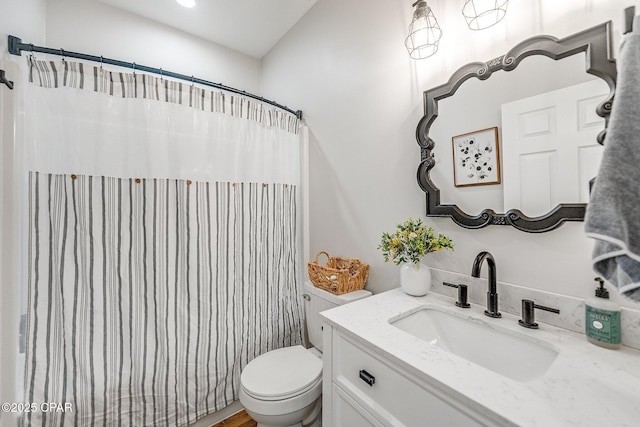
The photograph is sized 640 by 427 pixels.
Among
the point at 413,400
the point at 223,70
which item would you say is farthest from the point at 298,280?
the point at 223,70

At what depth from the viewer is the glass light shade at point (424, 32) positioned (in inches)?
44.1

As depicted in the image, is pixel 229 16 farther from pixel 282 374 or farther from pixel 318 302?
pixel 282 374

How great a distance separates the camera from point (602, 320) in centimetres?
73

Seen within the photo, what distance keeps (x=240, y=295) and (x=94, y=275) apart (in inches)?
29.3

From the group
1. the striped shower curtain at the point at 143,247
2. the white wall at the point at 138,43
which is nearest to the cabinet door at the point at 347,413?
the striped shower curtain at the point at 143,247

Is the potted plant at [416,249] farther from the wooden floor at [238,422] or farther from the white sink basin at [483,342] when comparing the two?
the wooden floor at [238,422]

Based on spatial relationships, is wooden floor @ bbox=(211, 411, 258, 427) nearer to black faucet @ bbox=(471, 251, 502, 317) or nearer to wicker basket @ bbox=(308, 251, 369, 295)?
wicker basket @ bbox=(308, 251, 369, 295)

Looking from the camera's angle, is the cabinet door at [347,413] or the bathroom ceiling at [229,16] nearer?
the cabinet door at [347,413]

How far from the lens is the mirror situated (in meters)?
0.80

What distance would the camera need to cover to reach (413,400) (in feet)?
2.23

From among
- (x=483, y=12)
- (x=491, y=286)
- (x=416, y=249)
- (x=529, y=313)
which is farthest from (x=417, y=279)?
(x=483, y=12)

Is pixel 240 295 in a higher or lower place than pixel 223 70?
lower

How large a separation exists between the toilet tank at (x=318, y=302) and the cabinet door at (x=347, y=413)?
0.49m

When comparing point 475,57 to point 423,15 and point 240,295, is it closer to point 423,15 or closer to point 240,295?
point 423,15
